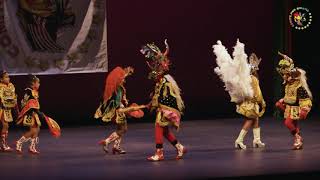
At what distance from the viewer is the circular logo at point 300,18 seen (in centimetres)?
1581

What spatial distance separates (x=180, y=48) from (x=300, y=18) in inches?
86.6

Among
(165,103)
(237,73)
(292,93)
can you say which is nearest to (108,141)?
(165,103)

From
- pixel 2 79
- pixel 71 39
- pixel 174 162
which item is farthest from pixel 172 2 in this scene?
pixel 174 162

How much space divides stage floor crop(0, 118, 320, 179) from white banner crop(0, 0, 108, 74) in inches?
44.6

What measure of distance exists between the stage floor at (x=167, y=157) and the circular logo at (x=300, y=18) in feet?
8.04

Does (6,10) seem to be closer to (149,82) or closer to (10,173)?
(149,82)

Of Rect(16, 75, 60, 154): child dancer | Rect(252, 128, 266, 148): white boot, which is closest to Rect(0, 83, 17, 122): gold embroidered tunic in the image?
Rect(16, 75, 60, 154): child dancer

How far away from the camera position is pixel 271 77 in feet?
53.0

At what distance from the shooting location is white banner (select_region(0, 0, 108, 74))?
14.2 metres

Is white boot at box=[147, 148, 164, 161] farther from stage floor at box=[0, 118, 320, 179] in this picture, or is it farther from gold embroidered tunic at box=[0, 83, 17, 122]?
gold embroidered tunic at box=[0, 83, 17, 122]

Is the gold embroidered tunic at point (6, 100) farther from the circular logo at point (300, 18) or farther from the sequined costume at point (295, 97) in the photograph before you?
the circular logo at point (300, 18)

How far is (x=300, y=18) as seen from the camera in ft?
52.1

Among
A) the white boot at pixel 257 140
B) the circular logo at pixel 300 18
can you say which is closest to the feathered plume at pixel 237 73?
the white boot at pixel 257 140

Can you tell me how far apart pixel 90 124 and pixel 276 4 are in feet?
12.9
